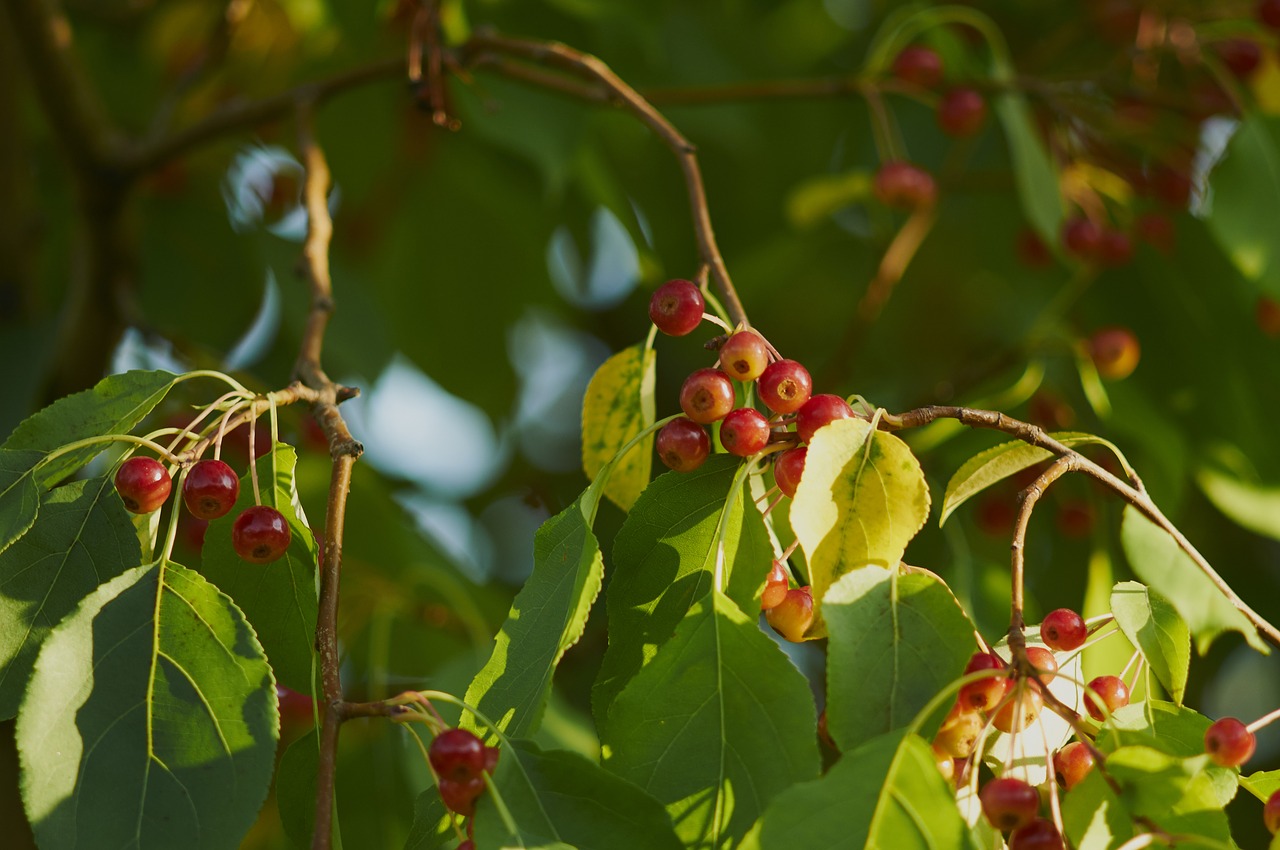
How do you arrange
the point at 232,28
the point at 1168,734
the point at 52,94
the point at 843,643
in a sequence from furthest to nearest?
the point at 232,28
the point at 52,94
the point at 1168,734
the point at 843,643

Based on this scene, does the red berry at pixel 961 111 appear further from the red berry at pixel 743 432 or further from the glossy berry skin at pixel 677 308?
the red berry at pixel 743 432

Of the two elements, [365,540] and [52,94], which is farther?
[365,540]

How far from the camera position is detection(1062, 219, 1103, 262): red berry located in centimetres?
230

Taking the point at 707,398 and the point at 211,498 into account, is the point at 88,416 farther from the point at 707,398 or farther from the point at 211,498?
the point at 707,398

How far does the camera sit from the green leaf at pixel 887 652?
0.99 meters

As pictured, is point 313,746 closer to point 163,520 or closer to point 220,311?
point 163,520

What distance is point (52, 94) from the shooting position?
211cm

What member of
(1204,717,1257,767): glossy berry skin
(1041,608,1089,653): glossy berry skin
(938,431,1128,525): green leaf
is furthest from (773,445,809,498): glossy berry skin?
(1204,717,1257,767): glossy berry skin

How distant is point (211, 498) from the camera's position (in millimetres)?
1146

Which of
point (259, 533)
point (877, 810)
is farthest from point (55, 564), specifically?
point (877, 810)

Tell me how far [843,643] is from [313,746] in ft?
1.72

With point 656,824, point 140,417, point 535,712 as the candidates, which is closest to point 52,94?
point 140,417

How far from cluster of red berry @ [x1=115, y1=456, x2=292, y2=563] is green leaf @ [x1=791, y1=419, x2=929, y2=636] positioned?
490mm

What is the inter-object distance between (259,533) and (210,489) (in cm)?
6
